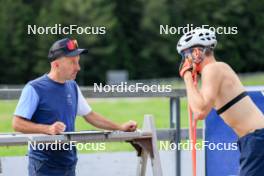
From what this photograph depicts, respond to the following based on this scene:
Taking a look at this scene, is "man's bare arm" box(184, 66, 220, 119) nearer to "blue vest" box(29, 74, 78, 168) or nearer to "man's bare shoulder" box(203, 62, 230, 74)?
"man's bare shoulder" box(203, 62, 230, 74)

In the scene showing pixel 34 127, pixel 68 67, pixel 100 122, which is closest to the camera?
pixel 34 127

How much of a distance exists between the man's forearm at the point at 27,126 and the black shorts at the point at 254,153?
4.77 ft

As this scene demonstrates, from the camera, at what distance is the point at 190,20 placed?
65750mm

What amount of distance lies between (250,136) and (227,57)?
Result: 6158 cm

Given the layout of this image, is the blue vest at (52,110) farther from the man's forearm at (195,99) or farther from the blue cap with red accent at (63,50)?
the man's forearm at (195,99)

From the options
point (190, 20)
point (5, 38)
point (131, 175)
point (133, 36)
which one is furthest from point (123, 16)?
point (131, 175)

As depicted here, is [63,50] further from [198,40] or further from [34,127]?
[198,40]

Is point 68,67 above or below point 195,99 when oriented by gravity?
above

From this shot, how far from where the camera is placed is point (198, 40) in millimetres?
5039

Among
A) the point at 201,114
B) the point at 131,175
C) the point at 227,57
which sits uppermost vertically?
the point at 227,57

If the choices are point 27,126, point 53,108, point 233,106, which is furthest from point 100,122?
point 233,106

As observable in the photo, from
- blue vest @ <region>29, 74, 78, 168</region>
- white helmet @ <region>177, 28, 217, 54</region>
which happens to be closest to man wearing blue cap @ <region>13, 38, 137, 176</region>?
blue vest @ <region>29, 74, 78, 168</region>

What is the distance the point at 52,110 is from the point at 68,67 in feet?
1.21

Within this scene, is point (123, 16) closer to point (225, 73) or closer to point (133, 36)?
point (133, 36)
